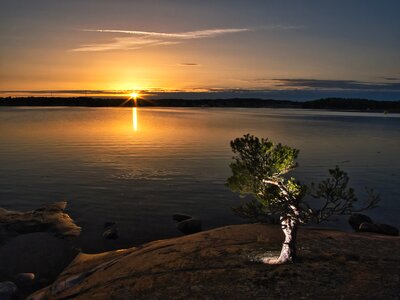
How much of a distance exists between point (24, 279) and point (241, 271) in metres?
8.76

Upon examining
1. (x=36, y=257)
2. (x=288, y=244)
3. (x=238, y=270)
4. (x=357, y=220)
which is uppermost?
(x=288, y=244)

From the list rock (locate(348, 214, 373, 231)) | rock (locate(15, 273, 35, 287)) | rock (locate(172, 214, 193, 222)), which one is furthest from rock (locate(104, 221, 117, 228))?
rock (locate(348, 214, 373, 231))

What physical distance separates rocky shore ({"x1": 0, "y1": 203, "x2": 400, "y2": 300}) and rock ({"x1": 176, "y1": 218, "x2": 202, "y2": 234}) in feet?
16.2

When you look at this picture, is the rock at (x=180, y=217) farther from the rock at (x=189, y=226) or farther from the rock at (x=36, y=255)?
the rock at (x=36, y=255)

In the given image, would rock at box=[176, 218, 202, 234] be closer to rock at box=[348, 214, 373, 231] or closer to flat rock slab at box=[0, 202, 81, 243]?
→ flat rock slab at box=[0, 202, 81, 243]

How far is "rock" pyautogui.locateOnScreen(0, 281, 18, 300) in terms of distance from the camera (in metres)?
12.7

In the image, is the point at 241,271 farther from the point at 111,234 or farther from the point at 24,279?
the point at 111,234

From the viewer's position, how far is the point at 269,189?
12.0 m

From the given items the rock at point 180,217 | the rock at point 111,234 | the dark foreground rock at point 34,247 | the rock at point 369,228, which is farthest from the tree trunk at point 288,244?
the rock at point 180,217

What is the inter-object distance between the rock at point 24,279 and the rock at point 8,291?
3.99 ft

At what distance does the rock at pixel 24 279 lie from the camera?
14.4 meters

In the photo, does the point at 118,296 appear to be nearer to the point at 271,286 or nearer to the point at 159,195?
the point at 271,286

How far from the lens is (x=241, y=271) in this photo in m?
11.2

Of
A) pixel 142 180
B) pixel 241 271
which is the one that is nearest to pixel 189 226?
pixel 241 271
